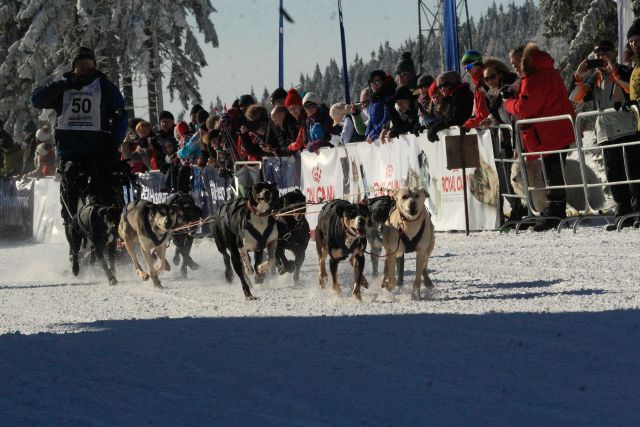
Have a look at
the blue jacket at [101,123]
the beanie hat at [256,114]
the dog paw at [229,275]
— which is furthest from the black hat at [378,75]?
the dog paw at [229,275]

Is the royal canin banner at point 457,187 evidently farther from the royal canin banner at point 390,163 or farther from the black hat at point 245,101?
the black hat at point 245,101

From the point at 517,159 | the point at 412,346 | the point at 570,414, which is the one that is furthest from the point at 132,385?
the point at 517,159

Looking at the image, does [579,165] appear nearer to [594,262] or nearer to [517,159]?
[517,159]

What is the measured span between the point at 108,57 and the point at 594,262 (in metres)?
28.1

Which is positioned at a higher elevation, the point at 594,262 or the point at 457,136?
the point at 457,136

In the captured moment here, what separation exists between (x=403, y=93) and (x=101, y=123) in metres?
3.54

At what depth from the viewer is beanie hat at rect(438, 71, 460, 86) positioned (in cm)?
1230

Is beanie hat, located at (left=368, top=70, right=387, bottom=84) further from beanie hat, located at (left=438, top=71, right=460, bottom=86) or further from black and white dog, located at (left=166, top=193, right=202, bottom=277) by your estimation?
black and white dog, located at (left=166, top=193, right=202, bottom=277)

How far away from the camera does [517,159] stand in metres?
12.0

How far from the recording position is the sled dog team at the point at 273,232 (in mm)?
7770

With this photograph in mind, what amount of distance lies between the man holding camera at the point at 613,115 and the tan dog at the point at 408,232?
12.5 feet

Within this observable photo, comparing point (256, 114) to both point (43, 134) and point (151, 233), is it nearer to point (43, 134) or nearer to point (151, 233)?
point (151, 233)

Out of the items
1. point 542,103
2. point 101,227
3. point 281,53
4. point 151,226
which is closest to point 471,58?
point 542,103

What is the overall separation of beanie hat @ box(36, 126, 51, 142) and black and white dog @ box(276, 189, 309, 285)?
15.8 m
